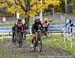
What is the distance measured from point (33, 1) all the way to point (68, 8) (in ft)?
163

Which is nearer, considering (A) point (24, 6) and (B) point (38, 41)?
(B) point (38, 41)

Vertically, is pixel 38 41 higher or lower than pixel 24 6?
lower

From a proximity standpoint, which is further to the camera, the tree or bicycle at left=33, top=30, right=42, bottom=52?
the tree

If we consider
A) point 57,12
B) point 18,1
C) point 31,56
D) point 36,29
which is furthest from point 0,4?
point 57,12

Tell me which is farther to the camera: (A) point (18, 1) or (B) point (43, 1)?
(B) point (43, 1)

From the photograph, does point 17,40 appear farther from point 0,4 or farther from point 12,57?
point 0,4

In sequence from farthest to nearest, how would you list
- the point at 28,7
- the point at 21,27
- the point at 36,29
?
the point at 28,7
the point at 21,27
the point at 36,29

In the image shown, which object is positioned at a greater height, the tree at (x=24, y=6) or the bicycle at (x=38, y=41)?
the tree at (x=24, y=6)

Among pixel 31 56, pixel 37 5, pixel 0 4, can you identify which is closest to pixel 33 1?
pixel 37 5

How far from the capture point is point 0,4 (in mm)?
37031

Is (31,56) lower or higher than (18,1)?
lower

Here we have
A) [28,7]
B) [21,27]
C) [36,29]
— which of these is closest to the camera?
[36,29]

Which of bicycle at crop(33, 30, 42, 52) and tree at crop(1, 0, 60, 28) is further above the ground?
tree at crop(1, 0, 60, 28)

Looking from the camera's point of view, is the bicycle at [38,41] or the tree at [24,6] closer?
the bicycle at [38,41]
